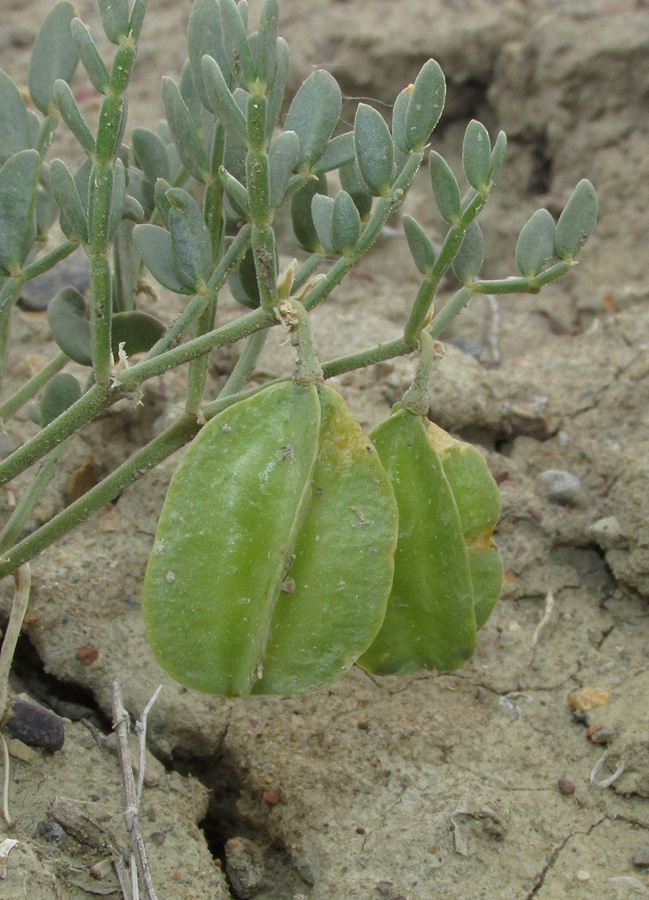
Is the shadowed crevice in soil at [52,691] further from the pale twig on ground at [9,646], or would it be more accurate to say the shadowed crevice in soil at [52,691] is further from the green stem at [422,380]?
the green stem at [422,380]

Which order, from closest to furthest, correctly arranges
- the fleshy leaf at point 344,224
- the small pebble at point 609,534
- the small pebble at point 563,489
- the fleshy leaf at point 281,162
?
the fleshy leaf at point 281,162
the fleshy leaf at point 344,224
the small pebble at point 609,534
the small pebble at point 563,489

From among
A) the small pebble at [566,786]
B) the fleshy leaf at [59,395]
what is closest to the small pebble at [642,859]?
the small pebble at [566,786]

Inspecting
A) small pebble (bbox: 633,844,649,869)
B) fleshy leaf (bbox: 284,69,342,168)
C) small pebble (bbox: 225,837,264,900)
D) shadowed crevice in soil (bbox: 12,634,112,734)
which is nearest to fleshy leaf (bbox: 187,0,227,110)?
fleshy leaf (bbox: 284,69,342,168)

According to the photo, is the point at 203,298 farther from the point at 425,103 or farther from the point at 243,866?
the point at 243,866

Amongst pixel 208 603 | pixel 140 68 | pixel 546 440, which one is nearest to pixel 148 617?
pixel 208 603

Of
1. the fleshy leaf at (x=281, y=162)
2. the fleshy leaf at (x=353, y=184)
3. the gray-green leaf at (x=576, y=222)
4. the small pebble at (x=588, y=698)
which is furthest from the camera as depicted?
the small pebble at (x=588, y=698)

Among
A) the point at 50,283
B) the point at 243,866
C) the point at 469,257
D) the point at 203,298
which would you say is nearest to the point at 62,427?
the point at 203,298
